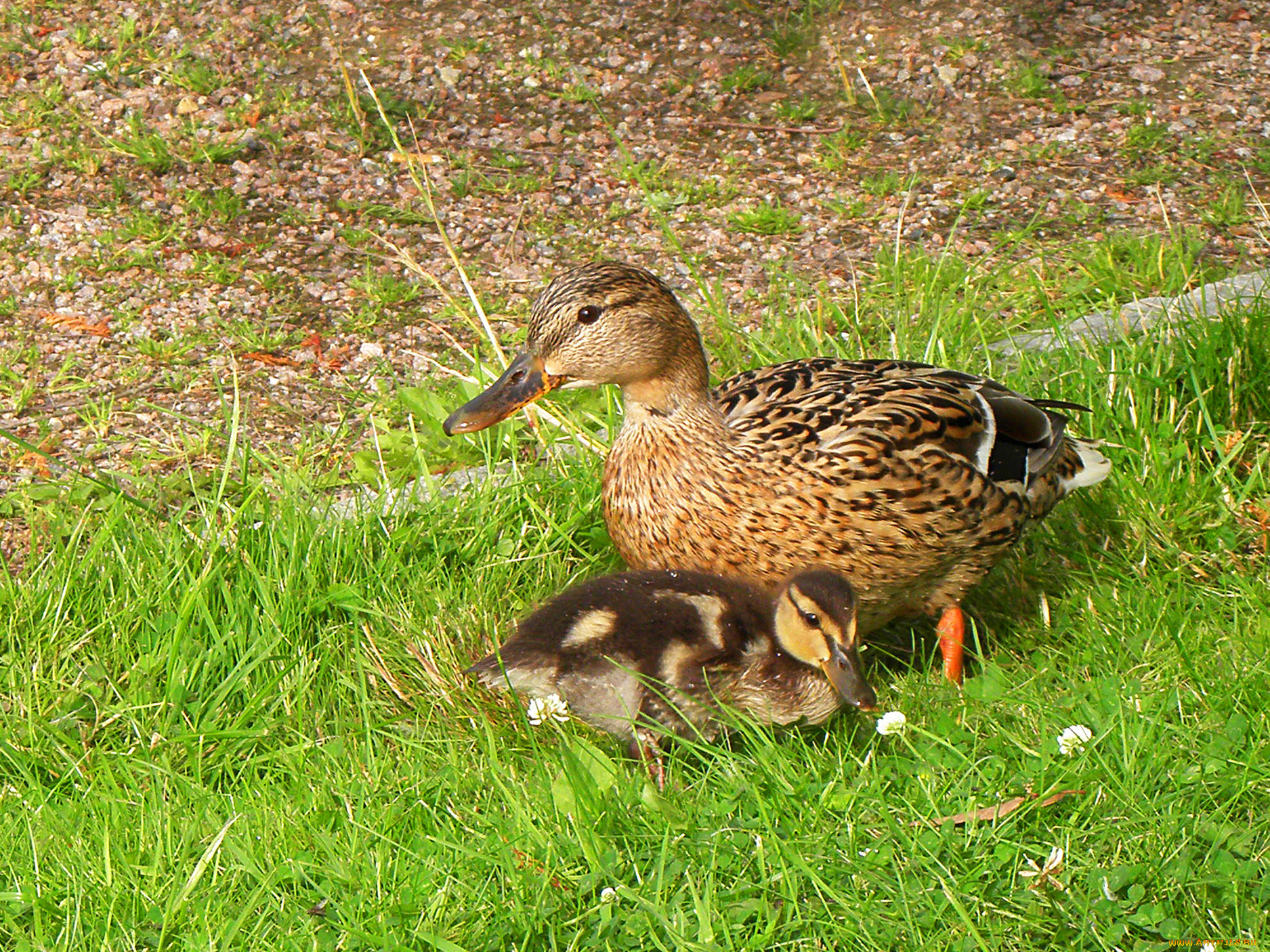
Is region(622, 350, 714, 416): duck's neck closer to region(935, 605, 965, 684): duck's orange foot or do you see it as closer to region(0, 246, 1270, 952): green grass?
region(0, 246, 1270, 952): green grass

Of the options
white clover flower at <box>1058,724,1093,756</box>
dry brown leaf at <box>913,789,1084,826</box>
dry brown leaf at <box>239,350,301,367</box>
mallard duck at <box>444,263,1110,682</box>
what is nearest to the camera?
dry brown leaf at <box>913,789,1084,826</box>

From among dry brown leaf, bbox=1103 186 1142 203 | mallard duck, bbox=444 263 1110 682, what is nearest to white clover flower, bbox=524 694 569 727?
mallard duck, bbox=444 263 1110 682

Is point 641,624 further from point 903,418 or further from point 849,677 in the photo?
point 903,418

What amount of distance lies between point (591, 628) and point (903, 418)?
936 millimetres

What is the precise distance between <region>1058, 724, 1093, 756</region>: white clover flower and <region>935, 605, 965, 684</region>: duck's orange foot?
71 cm

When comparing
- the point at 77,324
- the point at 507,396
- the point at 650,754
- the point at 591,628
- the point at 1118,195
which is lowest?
the point at 1118,195

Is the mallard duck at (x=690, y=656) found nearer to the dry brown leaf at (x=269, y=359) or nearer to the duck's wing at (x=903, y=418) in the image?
the duck's wing at (x=903, y=418)

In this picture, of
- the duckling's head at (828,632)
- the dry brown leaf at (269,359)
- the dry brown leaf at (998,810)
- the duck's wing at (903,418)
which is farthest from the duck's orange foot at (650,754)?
the dry brown leaf at (269,359)

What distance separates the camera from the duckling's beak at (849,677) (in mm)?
3076

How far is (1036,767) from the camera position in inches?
112

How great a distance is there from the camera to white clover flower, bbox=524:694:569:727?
3195 mm

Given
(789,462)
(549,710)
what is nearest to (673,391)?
(789,462)

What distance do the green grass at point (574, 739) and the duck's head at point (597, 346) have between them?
21.7 inches

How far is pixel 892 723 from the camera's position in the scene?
3.00 meters
